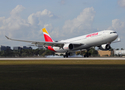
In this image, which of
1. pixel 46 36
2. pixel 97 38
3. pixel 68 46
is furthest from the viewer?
pixel 46 36

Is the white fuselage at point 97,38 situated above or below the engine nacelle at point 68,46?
above

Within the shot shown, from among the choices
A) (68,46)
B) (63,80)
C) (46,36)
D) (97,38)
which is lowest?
(63,80)

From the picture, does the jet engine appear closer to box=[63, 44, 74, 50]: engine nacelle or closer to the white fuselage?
box=[63, 44, 74, 50]: engine nacelle

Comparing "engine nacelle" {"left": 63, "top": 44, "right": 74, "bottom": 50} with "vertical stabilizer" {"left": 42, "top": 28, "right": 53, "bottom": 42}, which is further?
"vertical stabilizer" {"left": 42, "top": 28, "right": 53, "bottom": 42}

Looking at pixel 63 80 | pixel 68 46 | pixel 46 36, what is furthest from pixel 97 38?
pixel 63 80

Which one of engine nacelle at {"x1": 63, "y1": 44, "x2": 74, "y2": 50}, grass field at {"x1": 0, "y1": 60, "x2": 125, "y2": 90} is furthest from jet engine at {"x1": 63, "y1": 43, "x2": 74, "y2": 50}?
grass field at {"x1": 0, "y1": 60, "x2": 125, "y2": 90}

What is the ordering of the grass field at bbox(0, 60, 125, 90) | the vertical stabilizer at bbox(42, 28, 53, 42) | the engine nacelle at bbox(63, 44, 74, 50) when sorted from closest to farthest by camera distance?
the grass field at bbox(0, 60, 125, 90)
the engine nacelle at bbox(63, 44, 74, 50)
the vertical stabilizer at bbox(42, 28, 53, 42)

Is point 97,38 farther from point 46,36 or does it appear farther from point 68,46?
point 46,36

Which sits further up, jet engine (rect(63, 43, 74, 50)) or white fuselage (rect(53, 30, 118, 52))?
white fuselage (rect(53, 30, 118, 52))

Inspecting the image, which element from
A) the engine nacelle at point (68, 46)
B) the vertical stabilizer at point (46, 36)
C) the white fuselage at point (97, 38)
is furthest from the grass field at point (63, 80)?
the vertical stabilizer at point (46, 36)

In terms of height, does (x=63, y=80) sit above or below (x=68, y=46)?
below

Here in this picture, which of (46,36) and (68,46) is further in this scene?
(46,36)

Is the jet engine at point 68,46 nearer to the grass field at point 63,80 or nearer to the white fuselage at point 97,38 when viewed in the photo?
the white fuselage at point 97,38

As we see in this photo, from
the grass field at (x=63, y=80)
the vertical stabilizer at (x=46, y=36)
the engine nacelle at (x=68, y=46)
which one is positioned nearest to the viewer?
the grass field at (x=63, y=80)
